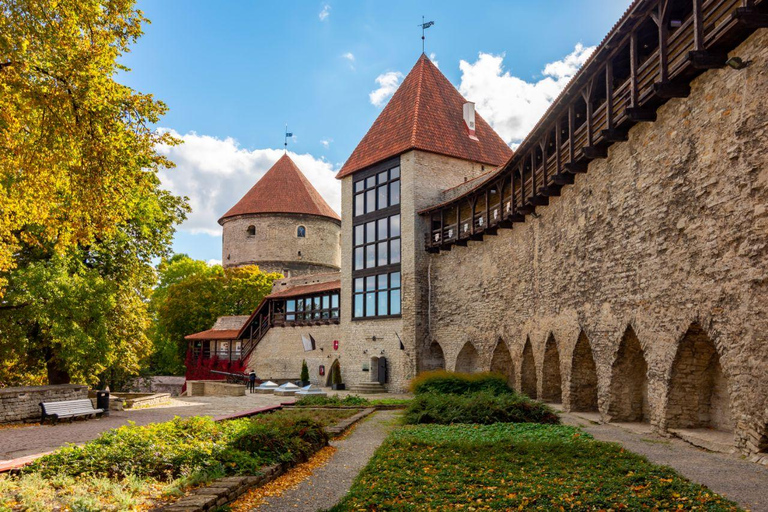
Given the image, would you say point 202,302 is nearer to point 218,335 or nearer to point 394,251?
point 218,335

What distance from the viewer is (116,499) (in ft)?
20.6

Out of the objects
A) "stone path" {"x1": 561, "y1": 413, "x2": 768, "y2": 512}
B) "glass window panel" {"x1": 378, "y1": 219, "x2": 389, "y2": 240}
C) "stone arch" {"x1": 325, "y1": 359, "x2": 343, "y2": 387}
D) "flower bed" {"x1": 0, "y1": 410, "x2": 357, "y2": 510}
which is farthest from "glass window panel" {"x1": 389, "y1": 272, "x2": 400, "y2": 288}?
"flower bed" {"x1": 0, "y1": 410, "x2": 357, "y2": 510}

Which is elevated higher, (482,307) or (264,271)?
(264,271)

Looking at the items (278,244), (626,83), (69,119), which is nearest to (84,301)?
(69,119)

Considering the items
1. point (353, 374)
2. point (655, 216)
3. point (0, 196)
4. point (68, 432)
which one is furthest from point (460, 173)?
point (0, 196)

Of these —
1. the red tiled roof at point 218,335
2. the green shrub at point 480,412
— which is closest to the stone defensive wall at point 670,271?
the green shrub at point 480,412

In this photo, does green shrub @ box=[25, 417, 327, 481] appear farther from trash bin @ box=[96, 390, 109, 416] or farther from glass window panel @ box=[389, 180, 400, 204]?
glass window panel @ box=[389, 180, 400, 204]

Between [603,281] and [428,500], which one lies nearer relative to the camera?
[428,500]

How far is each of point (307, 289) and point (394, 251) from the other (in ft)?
26.8

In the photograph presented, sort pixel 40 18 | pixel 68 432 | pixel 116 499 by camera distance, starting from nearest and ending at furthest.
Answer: pixel 116 499 < pixel 40 18 < pixel 68 432

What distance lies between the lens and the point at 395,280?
29.6 metres

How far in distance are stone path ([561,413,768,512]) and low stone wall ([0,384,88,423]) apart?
1254 cm

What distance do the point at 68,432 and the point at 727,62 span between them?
13883mm

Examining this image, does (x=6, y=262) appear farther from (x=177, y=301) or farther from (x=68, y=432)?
(x=177, y=301)
